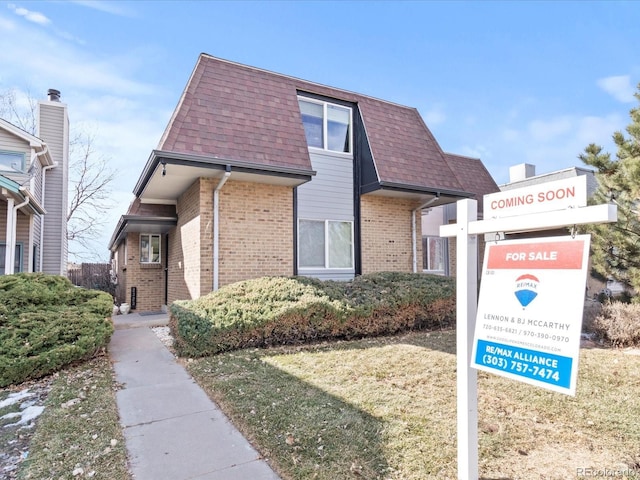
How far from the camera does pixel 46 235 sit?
1399cm

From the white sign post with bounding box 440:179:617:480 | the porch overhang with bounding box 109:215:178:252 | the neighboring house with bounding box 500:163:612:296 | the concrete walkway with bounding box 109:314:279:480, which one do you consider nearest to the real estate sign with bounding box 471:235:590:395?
the white sign post with bounding box 440:179:617:480

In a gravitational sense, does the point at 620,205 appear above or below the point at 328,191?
below

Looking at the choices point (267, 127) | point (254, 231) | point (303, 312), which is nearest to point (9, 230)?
point (254, 231)

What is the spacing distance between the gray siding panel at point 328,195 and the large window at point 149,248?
614 cm

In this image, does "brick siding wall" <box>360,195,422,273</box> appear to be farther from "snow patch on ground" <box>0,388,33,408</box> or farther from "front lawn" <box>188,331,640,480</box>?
"snow patch on ground" <box>0,388,33,408</box>

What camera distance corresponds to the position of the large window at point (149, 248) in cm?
1332

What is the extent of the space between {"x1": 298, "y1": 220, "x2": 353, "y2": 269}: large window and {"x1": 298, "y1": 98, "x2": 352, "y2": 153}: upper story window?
224 cm

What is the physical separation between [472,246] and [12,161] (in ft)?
45.9

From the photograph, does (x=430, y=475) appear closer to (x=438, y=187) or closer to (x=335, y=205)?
(x=335, y=205)

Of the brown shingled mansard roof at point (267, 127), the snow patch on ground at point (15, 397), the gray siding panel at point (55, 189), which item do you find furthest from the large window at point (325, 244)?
the gray siding panel at point (55, 189)

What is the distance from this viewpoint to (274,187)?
9953mm

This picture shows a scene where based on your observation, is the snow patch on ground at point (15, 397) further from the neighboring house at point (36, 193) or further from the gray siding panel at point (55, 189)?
the gray siding panel at point (55, 189)

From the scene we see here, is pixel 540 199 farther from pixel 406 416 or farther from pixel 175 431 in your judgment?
pixel 175 431

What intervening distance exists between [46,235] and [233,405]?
13398 millimetres
